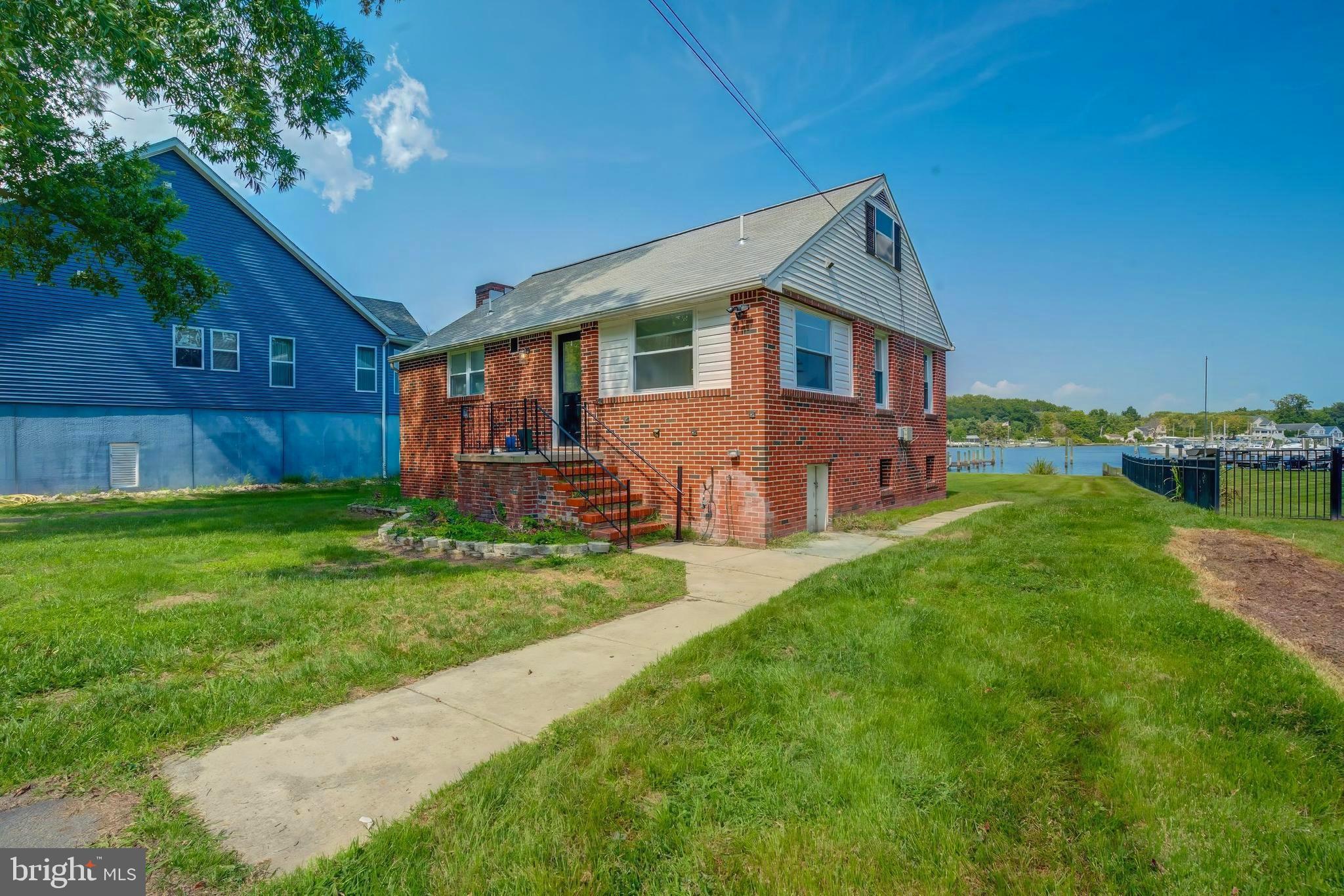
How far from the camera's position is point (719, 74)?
27.9 ft

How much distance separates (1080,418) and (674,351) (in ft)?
453

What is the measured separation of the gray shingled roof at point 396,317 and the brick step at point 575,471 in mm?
16770

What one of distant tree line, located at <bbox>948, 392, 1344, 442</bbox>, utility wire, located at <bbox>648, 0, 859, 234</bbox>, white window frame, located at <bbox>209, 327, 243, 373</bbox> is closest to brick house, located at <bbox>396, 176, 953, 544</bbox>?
Result: utility wire, located at <bbox>648, 0, 859, 234</bbox>

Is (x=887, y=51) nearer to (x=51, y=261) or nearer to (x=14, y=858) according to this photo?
(x=14, y=858)

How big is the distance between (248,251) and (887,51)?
19.2 m

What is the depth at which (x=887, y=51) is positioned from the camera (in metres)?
10.4

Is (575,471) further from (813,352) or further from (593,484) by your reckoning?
(813,352)

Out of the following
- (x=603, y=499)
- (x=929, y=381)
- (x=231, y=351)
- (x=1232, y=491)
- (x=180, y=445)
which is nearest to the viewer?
(x=603, y=499)

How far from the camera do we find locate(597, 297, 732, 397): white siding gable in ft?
30.5

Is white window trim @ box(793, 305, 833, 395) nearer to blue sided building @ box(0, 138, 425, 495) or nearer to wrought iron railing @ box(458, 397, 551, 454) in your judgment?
wrought iron railing @ box(458, 397, 551, 454)

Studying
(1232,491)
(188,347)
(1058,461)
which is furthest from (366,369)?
(1058,461)

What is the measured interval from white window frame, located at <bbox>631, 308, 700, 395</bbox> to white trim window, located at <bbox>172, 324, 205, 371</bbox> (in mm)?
15240

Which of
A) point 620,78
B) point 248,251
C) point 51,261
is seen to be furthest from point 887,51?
point 248,251

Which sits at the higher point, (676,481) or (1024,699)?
(676,481)
